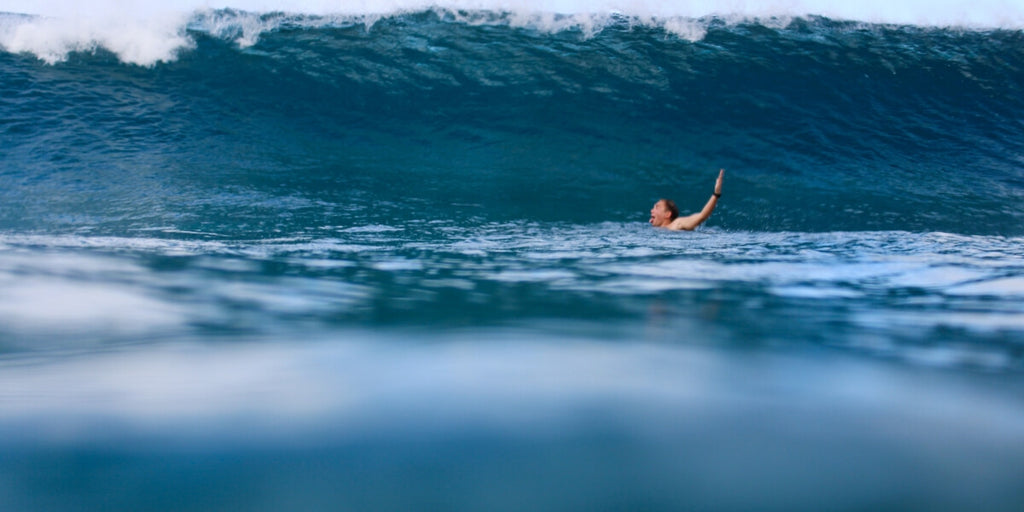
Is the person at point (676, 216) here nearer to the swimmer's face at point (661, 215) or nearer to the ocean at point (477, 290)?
the swimmer's face at point (661, 215)

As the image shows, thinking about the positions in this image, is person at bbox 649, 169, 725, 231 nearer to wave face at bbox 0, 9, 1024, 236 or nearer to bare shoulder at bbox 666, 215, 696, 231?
bare shoulder at bbox 666, 215, 696, 231

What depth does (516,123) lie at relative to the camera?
685cm

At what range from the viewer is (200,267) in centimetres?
203

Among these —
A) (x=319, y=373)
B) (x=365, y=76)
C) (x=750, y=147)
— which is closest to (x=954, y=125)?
(x=750, y=147)

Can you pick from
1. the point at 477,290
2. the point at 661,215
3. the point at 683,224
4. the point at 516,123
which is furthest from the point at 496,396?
the point at 516,123

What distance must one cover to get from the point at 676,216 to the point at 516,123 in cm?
263

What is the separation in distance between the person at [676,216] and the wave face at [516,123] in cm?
50

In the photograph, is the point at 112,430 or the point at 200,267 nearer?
the point at 112,430

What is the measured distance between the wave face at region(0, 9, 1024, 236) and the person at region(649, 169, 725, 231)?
0.50m

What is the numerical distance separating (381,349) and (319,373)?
0.47 feet

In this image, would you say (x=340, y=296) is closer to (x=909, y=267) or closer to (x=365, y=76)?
(x=909, y=267)

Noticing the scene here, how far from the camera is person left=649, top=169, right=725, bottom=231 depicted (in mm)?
4422

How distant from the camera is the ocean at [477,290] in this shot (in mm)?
599

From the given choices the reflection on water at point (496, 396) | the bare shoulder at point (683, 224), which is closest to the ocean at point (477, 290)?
the reflection on water at point (496, 396)
